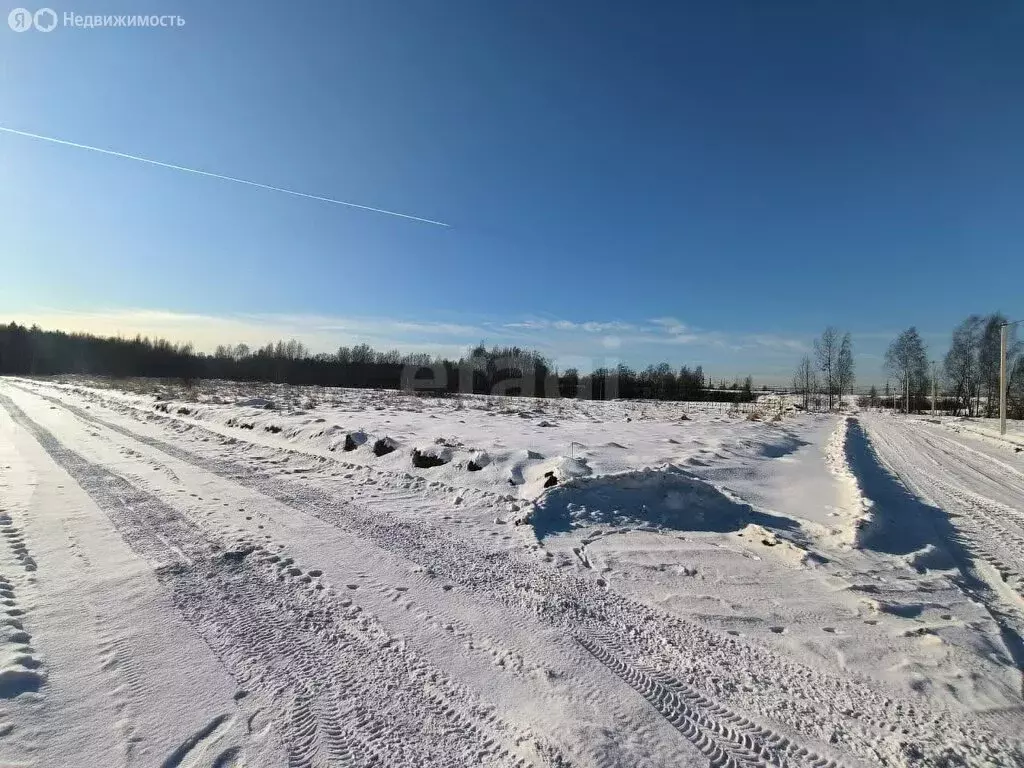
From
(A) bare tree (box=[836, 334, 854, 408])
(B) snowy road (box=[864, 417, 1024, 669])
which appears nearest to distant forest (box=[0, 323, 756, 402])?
(A) bare tree (box=[836, 334, 854, 408])

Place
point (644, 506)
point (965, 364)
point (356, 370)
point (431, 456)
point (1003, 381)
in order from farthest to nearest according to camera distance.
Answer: point (356, 370)
point (965, 364)
point (1003, 381)
point (431, 456)
point (644, 506)

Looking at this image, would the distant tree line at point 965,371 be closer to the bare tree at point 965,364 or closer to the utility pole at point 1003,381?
the bare tree at point 965,364

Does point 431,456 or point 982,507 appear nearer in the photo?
point 982,507

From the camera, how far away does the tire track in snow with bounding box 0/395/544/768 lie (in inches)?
95.9

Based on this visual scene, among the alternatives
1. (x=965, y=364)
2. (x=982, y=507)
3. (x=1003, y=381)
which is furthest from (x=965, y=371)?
(x=982, y=507)

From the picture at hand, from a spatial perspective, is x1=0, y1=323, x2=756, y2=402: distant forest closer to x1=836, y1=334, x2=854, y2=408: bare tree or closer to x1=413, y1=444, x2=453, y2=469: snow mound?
x1=836, y1=334, x2=854, y2=408: bare tree

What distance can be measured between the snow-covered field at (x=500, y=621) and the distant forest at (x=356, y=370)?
4837 centimetres

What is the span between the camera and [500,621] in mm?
3764

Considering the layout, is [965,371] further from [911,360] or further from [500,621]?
[500,621]

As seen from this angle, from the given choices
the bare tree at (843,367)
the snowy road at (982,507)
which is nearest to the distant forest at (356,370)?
the bare tree at (843,367)

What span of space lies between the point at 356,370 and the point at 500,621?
232 feet

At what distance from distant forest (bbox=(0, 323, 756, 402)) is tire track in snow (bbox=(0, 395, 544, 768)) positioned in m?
50.0

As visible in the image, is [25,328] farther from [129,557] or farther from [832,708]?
→ [832,708]

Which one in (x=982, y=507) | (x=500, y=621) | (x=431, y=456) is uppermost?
(x=431, y=456)
